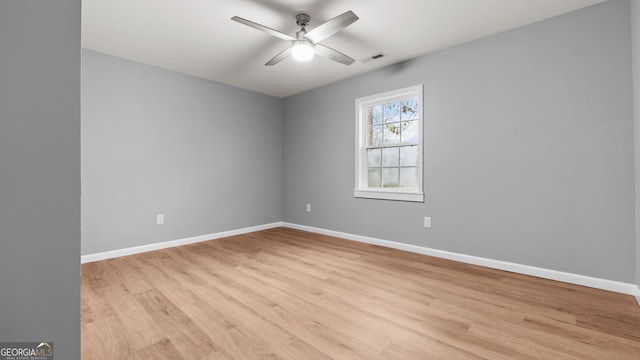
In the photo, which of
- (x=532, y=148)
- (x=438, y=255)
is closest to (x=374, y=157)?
(x=438, y=255)

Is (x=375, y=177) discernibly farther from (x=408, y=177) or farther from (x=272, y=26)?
(x=272, y=26)

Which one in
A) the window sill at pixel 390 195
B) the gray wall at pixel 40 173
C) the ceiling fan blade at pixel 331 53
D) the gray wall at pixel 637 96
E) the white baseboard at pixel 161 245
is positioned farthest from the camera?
the window sill at pixel 390 195

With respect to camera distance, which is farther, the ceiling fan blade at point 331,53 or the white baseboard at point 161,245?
the white baseboard at point 161,245

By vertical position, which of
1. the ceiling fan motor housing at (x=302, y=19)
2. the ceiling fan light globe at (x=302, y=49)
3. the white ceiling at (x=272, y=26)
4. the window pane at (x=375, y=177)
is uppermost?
the white ceiling at (x=272, y=26)

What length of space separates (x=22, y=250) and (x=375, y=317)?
1836 mm

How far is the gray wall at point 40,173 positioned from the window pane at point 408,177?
3.49 metres

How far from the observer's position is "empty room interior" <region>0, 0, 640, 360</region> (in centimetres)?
68

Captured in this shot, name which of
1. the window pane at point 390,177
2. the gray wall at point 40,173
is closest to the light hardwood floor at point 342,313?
the gray wall at point 40,173

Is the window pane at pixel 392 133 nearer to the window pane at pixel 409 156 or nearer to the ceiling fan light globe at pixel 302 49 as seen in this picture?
the window pane at pixel 409 156

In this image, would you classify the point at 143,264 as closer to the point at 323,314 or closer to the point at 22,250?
the point at 323,314

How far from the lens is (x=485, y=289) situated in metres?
2.37

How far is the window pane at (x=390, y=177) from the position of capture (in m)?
3.85

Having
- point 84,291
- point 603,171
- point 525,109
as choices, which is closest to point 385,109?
point 525,109

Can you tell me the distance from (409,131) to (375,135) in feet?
1.84
